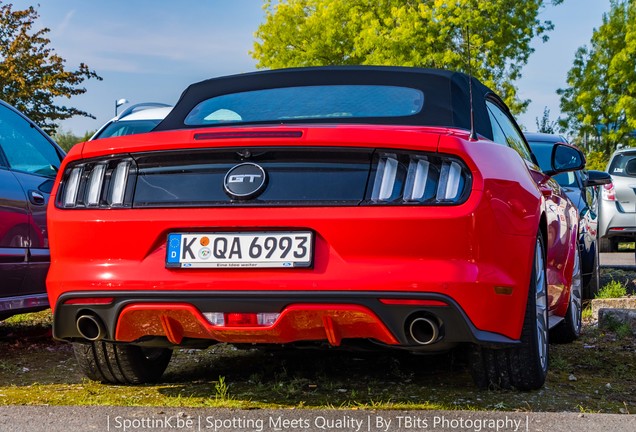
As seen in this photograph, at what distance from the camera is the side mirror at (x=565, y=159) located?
5.66 metres

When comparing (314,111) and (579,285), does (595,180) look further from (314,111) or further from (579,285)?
(314,111)

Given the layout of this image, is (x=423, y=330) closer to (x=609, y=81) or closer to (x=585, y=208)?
(x=585, y=208)

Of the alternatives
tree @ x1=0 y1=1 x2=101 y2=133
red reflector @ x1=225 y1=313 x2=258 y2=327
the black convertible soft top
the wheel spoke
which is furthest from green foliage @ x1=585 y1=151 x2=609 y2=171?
red reflector @ x1=225 y1=313 x2=258 y2=327

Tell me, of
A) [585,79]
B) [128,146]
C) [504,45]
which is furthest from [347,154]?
[585,79]

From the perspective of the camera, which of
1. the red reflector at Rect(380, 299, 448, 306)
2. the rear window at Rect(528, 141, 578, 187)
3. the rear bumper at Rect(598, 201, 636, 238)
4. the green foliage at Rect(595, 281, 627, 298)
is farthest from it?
the rear bumper at Rect(598, 201, 636, 238)

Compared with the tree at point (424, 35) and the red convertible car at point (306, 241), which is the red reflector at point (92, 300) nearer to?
the red convertible car at point (306, 241)

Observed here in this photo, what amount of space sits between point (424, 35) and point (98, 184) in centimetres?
3174

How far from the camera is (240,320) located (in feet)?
12.8

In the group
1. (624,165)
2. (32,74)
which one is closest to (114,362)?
(624,165)

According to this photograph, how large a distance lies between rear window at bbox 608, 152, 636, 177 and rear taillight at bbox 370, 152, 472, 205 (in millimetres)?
11425

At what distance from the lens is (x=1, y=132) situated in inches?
235

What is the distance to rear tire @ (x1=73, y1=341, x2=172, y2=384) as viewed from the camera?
15.4ft

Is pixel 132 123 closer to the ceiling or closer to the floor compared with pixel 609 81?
closer to the floor

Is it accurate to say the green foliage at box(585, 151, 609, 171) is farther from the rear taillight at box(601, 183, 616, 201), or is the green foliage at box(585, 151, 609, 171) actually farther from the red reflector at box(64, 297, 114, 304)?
the red reflector at box(64, 297, 114, 304)
